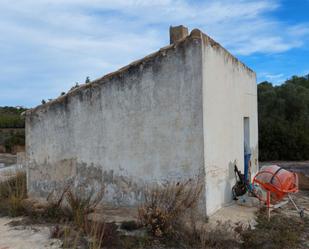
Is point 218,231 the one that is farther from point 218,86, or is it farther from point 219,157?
point 218,86

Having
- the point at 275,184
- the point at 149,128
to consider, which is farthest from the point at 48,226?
the point at 275,184

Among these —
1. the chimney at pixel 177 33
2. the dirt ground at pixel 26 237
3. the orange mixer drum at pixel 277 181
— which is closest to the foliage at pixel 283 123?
the orange mixer drum at pixel 277 181

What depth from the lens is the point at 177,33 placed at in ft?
27.4

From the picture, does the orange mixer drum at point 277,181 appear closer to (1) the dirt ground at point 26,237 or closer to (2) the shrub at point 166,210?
(2) the shrub at point 166,210

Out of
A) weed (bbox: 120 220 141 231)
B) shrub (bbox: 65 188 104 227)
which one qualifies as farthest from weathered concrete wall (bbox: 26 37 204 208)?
weed (bbox: 120 220 141 231)

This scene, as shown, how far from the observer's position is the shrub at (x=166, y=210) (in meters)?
6.28

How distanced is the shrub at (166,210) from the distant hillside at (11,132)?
36.5 feet

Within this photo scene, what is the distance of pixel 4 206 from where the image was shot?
8508mm

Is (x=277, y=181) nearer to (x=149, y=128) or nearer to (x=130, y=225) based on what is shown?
(x=149, y=128)

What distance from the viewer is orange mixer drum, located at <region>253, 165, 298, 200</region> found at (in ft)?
25.0

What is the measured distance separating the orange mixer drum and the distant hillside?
1138 centimetres

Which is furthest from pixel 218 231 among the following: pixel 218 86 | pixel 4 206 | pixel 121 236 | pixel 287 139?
pixel 287 139

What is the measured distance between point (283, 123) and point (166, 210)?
18.7m

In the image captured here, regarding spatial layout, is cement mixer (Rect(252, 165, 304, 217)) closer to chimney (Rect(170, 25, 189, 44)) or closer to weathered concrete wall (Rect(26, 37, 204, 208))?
weathered concrete wall (Rect(26, 37, 204, 208))
